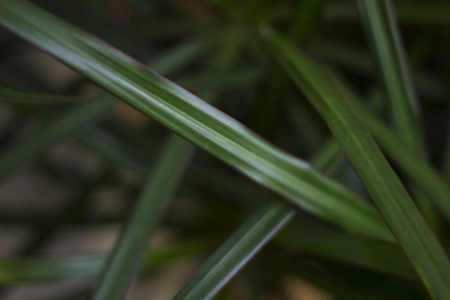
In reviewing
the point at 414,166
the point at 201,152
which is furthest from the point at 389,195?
the point at 201,152

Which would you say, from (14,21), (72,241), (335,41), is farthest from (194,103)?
(72,241)

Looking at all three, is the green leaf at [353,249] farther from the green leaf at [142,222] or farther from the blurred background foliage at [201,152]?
the green leaf at [142,222]

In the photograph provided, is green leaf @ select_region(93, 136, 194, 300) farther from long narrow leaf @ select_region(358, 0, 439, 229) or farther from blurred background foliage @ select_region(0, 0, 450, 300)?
long narrow leaf @ select_region(358, 0, 439, 229)

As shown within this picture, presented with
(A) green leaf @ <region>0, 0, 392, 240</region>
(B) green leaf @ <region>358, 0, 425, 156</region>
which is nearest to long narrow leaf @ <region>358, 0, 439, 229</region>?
(B) green leaf @ <region>358, 0, 425, 156</region>

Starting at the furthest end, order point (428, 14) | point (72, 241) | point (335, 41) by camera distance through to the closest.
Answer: point (72, 241) → point (335, 41) → point (428, 14)

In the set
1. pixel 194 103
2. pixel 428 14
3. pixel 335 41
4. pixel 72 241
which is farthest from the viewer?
pixel 72 241

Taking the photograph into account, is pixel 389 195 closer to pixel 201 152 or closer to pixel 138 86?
pixel 138 86

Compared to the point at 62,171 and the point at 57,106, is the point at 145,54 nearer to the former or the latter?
the point at 57,106
